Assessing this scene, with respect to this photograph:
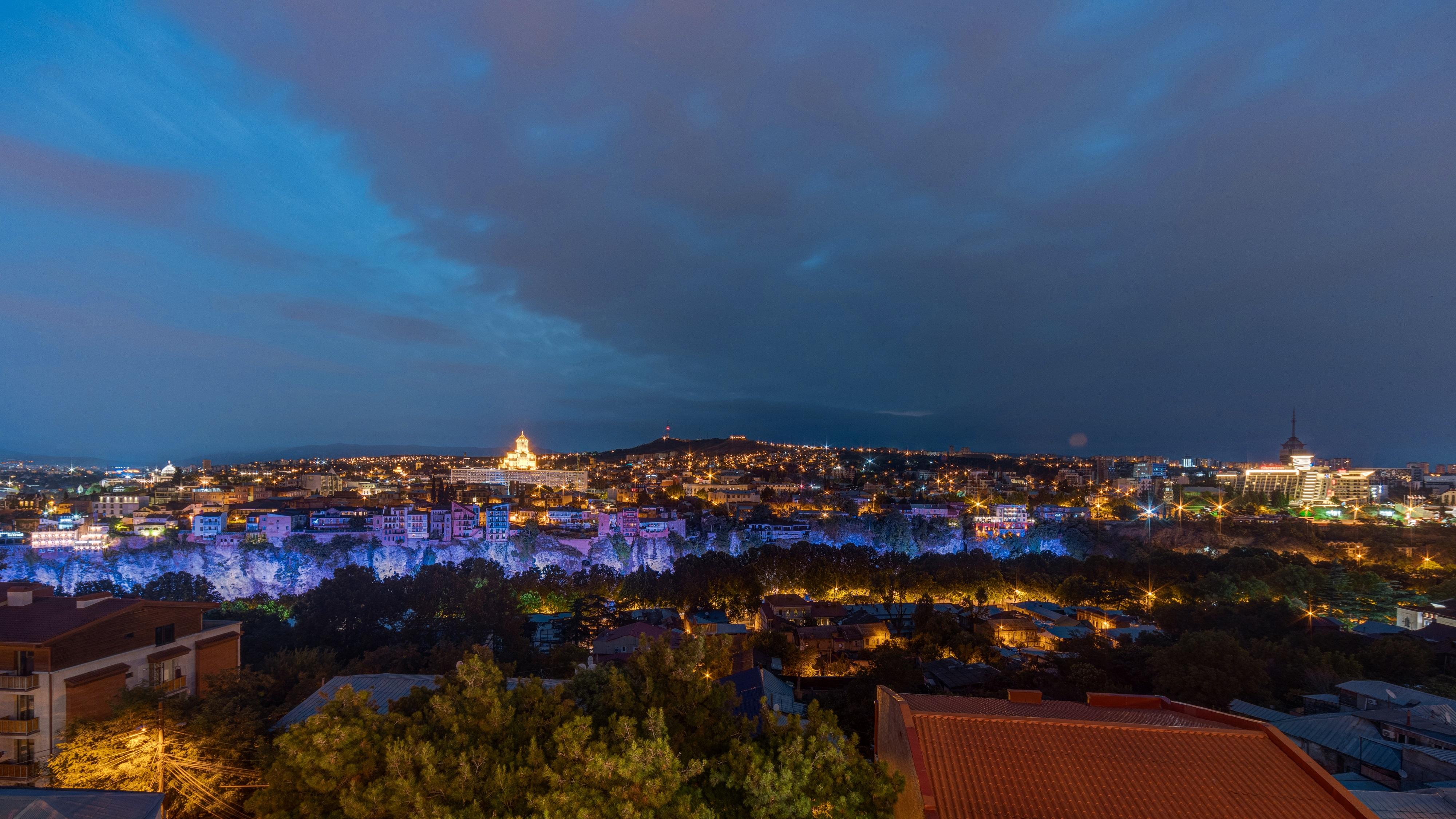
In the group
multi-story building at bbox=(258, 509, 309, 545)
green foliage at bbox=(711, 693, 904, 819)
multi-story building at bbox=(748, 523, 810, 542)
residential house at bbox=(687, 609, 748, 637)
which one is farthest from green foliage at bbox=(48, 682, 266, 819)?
multi-story building at bbox=(258, 509, 309, 545)

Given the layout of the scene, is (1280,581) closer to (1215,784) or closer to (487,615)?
(1215,784)

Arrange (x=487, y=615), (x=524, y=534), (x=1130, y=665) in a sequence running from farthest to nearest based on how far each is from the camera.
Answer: (x=524, y=534), (x=487, y=615), (x=1130, y=665)

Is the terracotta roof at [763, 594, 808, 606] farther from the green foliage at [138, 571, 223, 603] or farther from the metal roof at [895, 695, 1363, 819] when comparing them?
the green foliage at [138, 571, 223, 603]

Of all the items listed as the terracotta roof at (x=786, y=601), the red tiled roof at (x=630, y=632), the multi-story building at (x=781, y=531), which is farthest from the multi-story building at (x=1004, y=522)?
the red tiled roof at (x=630, y=632)

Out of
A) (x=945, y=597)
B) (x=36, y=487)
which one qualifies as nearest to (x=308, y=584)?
(x=945, y=597)

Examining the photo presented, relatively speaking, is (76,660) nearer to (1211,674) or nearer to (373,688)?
(373,688)
